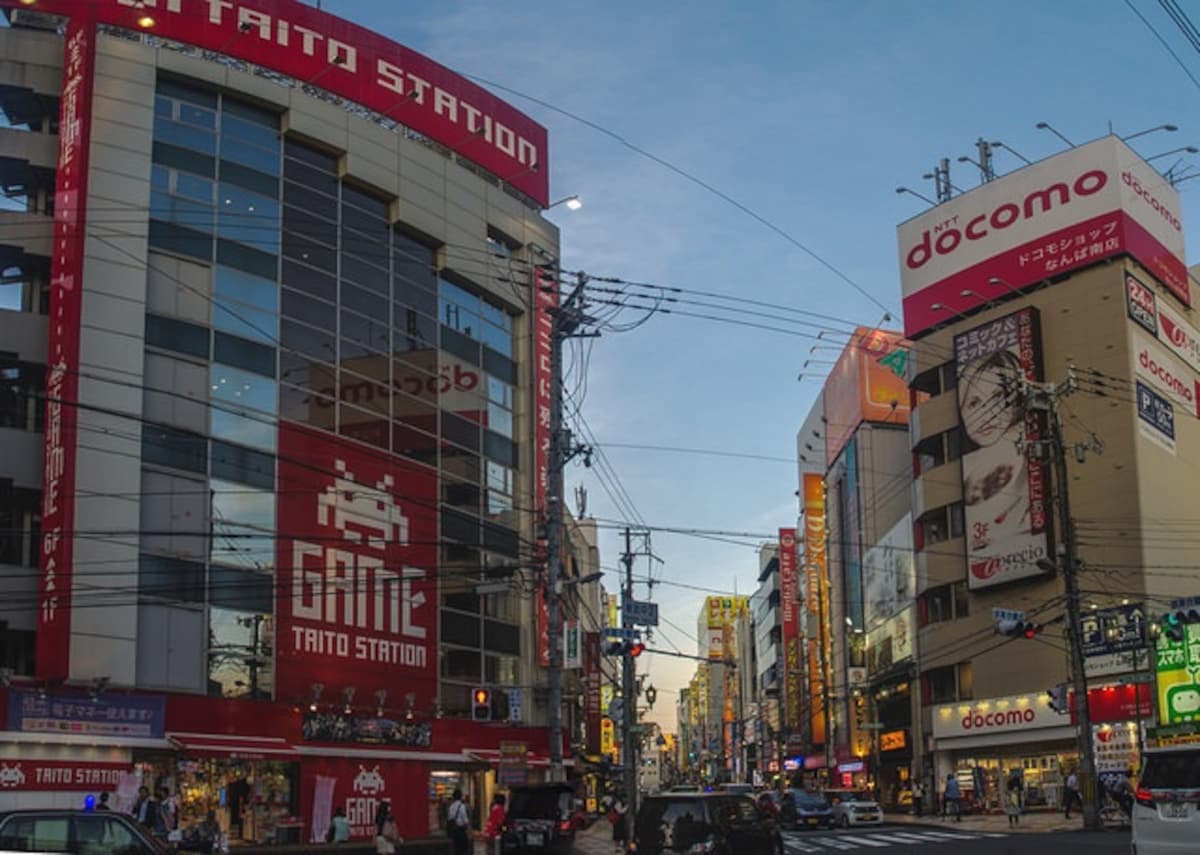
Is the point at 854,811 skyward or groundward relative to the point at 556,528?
groundward

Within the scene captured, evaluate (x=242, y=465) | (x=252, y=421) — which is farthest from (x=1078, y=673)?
(x=252, y=421)

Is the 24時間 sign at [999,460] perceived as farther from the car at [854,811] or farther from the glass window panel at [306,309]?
the glass window panel at [306,309]

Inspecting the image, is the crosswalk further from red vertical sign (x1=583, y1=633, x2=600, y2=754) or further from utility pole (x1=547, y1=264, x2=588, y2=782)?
red vertical sign (x1=583, y1=633, x2=600, y2=754)

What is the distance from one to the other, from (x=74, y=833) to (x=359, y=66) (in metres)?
35.9

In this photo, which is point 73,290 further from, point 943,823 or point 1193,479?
point 1193,479

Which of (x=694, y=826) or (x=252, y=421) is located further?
(x=252, y=421)

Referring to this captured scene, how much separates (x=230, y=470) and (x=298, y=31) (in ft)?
51.8

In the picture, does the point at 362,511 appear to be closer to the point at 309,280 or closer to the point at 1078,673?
the point at 309,280

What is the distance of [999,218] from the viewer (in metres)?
60.7

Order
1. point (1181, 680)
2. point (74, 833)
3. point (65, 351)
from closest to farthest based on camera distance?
point (74, 833) < point (1181, 680) < point (65, 351)

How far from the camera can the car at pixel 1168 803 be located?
16.2 m

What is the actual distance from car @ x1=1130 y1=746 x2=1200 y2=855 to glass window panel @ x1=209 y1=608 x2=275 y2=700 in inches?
1093

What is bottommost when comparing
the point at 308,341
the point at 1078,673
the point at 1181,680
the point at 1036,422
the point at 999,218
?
the point at 1181,680

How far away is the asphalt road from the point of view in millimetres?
26844
